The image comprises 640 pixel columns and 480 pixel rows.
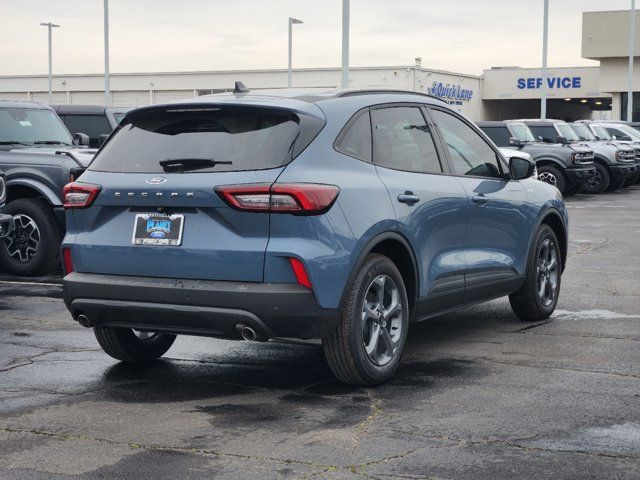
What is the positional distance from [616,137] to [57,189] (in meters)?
24.1

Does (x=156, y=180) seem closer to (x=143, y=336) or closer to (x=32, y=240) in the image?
(x=143, y=336)

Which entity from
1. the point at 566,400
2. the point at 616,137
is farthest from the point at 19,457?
the point at 616,137

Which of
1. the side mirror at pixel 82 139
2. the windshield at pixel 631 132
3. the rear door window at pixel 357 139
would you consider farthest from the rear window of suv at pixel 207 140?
the windshield at pixel 631 132

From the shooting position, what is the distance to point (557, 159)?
2586 cm

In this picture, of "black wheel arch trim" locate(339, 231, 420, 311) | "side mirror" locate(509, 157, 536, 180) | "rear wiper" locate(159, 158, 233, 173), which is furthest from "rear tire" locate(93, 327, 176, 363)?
"side mirror" locate(509, 157, 536, 180)

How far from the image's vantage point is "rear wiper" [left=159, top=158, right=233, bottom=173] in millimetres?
6254

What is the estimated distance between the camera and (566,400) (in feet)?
20.3

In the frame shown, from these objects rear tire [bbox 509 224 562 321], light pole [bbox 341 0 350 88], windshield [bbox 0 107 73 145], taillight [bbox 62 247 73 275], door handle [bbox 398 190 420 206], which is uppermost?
light pole [bbox 341 0 350 88]

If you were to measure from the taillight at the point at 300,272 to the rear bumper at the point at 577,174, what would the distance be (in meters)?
20.7

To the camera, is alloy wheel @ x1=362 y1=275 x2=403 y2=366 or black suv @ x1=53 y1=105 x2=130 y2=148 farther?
black suv @ x1=53 y1=105 x2=130 y2=148

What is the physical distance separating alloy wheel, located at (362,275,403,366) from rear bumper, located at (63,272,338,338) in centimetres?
43

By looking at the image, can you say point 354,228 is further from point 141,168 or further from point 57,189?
point 57,189

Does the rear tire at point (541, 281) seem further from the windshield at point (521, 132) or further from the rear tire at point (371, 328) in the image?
the windshield at point (521, 132)

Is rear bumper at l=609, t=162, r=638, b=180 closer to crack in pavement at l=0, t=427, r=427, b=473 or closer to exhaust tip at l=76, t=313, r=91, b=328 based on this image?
exhaust tip at l=76, t=313, r=91, b=328
